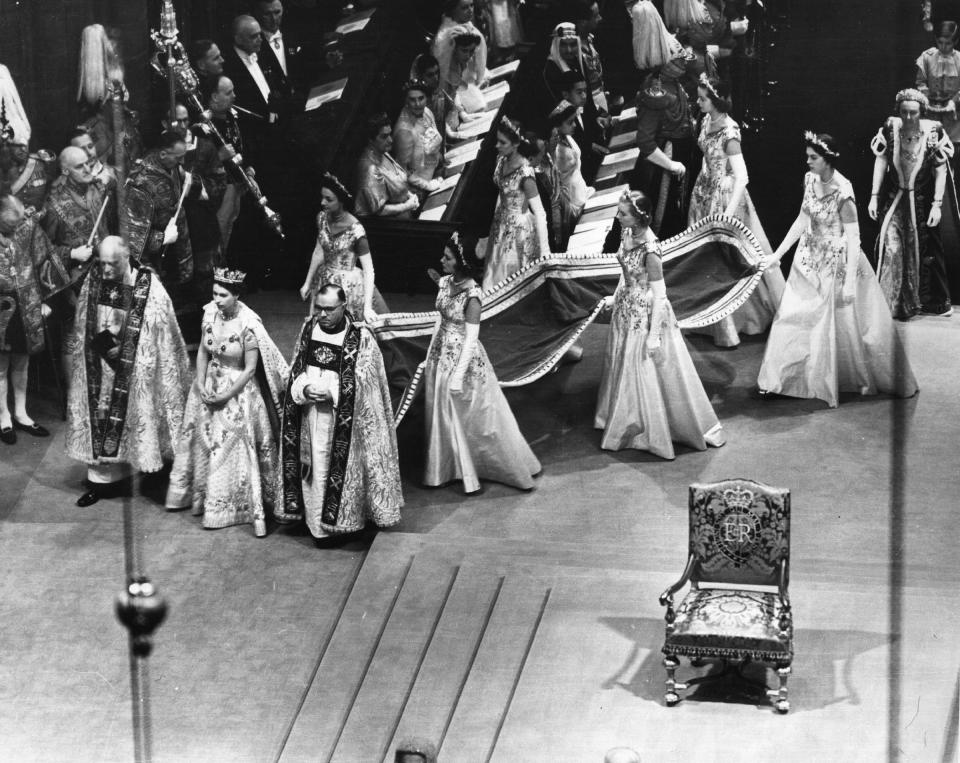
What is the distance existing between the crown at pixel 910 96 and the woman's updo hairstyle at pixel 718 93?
3.02 feet

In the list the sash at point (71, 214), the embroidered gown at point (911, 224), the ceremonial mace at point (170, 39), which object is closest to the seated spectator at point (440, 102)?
the ceremonial mace at point (170, 39)

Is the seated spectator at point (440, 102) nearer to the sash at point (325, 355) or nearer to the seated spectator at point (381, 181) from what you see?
the seated spectator at point (381, 181)

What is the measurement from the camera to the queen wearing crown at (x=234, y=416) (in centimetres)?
1014

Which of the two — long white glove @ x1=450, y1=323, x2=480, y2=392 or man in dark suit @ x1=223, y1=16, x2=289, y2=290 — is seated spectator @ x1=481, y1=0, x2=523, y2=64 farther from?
long white glove @ x1=450, y1=323, x2=480, y2=392

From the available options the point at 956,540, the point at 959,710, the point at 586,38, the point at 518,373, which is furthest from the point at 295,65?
the point at 959,710

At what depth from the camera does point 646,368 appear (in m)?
10.7

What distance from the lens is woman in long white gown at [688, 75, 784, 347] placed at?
38.4ft

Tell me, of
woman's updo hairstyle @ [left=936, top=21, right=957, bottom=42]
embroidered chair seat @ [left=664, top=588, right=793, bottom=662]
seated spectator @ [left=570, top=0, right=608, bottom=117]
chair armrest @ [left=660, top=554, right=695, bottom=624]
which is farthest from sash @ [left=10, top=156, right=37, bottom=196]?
woman's updo hairstyle @ [left=936, top=21, right=957, bottom=42]

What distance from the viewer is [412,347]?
10.7 metres

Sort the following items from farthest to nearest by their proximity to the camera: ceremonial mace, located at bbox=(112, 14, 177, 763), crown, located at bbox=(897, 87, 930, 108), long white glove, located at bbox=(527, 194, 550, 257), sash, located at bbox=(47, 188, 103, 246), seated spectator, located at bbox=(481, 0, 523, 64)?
seated spectator, located at bbox=(481, 0, 523, 64), long white glove, located at bbox=(527, 194, 550, 257), crown, located at bbox=(897, 87, 930, 108), sash, located at bbox=(47, 188, 103, 246), ceremonial mace, located at bbox=(112, 14, 177, 763)

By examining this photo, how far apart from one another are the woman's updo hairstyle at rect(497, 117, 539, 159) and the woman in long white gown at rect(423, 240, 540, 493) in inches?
48.9

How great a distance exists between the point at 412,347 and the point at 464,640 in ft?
5.90

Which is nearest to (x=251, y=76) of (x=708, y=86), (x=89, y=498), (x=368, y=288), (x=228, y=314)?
(x=368, y=288)

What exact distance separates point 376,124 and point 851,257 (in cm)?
278
